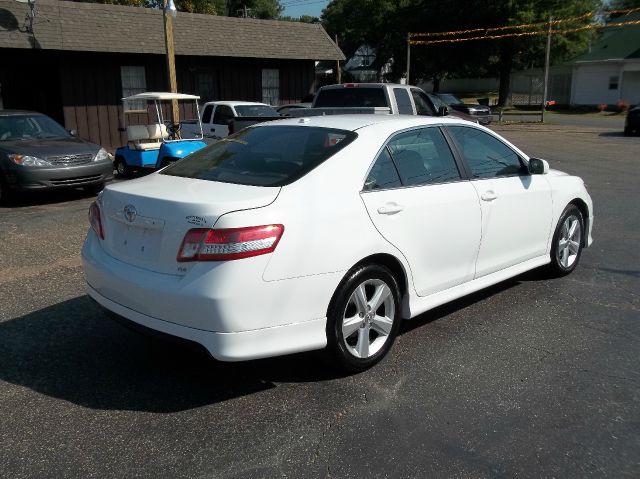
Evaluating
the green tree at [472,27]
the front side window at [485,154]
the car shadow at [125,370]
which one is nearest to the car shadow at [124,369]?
the car shadow at [125,370]

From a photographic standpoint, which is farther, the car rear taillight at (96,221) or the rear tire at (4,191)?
the rear tire at (4,191)

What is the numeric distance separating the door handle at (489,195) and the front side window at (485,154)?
0.15 metres

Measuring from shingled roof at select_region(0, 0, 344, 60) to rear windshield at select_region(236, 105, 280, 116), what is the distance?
14.8ft

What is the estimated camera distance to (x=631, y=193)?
10812 mm

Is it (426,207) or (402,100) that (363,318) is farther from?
(402,100)

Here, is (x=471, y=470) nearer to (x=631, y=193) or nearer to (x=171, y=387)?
(x=171, y=387)

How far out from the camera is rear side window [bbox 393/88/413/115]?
454 inches

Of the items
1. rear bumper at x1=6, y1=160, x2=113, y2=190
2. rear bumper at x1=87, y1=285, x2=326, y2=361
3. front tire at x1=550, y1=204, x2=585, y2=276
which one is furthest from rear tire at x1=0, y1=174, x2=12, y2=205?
front tire at x1=550, y1=204, x2=585, y2=276

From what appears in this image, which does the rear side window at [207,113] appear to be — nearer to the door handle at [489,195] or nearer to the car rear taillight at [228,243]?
the door handle at [489,195]

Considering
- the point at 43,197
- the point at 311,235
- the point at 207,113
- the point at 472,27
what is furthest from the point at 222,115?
the point at 472,27

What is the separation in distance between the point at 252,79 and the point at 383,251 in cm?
1828

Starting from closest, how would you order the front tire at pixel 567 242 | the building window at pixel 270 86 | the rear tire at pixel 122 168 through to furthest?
the front tire at pixel 567 242, the rear tire at pixel 122 168, the building window at pixel 270 86

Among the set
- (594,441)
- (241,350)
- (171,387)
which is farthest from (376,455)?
(171,387)

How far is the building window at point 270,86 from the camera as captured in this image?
2152cm
